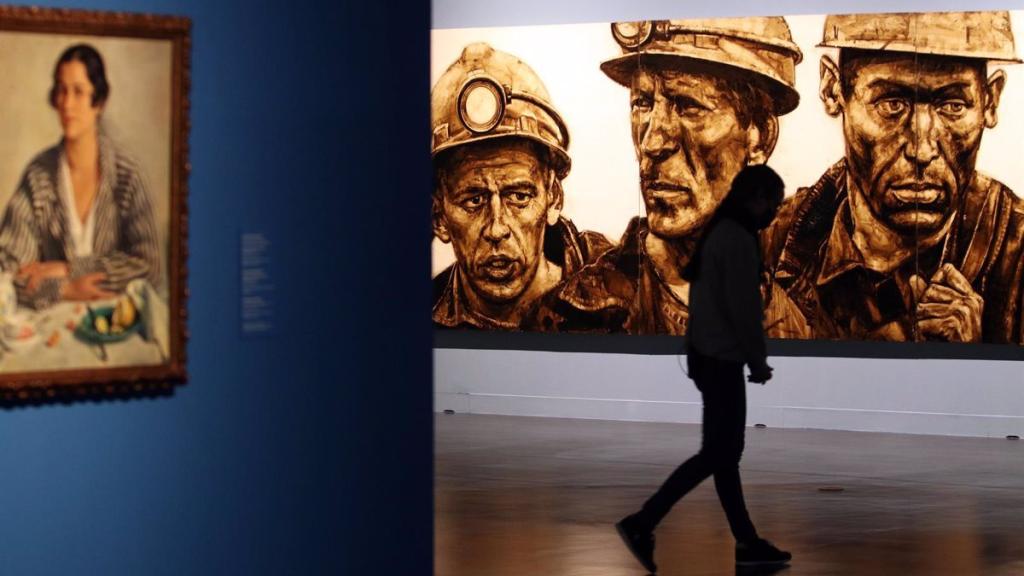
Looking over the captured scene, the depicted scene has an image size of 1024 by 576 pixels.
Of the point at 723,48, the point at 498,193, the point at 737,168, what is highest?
the point at 723,48

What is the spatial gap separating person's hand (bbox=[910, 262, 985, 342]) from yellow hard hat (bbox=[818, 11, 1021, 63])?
1.90 m

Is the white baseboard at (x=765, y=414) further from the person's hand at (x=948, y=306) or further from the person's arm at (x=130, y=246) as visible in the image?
the person's arm at (x=130, y=246)

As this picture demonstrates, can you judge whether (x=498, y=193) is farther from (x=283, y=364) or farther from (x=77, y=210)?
(x=77, y=210)

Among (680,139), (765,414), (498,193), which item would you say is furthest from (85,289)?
(498,193)

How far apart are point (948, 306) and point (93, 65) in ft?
40.7

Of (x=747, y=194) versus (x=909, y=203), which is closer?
(x=747, y=194)

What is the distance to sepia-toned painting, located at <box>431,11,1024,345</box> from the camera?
55.5 ft

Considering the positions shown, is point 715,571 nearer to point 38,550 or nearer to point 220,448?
point 220,448

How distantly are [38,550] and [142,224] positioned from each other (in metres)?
1.05

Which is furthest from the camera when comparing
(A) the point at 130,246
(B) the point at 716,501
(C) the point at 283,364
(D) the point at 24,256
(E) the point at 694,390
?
(E) the point at 694,390

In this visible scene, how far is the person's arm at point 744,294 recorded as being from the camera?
32.1 feet

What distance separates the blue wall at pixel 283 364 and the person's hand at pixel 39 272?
0.40 meters

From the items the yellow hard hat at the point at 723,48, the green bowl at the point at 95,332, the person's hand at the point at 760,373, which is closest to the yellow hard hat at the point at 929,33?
the yellow hard hat at the point at 723,48

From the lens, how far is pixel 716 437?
9.95 metres
